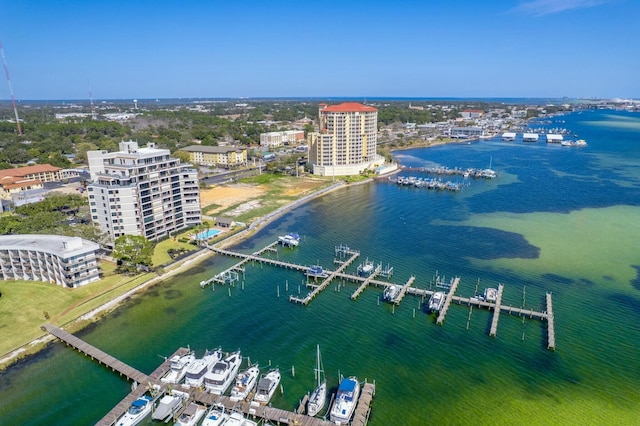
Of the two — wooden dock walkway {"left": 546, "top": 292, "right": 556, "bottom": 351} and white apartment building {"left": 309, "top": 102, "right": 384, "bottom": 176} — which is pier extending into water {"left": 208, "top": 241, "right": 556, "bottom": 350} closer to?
wooden dock walkway {"left": 546, "top": 292, "right": 556, "bottom": 351}

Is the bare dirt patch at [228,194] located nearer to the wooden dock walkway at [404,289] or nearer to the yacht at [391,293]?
the yacht at [391,293]

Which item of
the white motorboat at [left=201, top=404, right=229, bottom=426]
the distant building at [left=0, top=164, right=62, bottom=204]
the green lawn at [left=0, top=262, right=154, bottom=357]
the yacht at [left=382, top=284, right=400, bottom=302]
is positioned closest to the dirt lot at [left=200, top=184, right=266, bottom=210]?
the green lawn at [left=0, top=262, right=154, bottom=357]

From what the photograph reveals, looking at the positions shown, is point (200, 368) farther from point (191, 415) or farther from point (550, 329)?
point (550, 329)

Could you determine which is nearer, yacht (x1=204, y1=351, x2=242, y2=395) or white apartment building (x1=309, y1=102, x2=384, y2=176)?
yacht (x1=204, y1=351, x2=242, y2=395)

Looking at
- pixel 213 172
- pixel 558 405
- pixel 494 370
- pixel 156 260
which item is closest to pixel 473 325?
pixel 494 370

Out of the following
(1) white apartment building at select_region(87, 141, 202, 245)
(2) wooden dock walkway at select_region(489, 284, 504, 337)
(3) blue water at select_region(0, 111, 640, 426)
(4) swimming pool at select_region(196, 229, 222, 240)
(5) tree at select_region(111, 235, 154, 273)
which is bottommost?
(3) blue water at select_region(0, 111, 640, 426)

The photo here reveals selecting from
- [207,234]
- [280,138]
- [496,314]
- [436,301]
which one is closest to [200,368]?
[436,301]

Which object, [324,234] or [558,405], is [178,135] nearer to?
[324,234]
